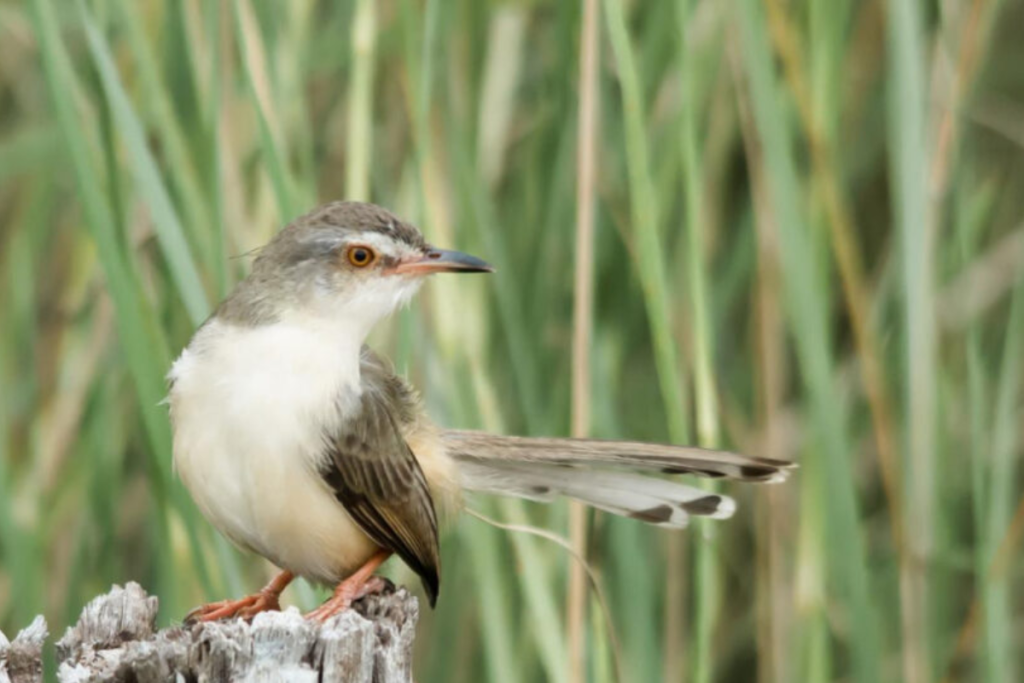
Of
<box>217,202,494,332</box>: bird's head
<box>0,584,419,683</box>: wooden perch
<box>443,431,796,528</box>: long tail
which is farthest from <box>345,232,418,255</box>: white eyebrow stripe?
<box>0,584,419,683</box>: wooden perch

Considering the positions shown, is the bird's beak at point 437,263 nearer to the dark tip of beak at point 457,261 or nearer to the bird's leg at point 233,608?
the dark tip of beak at point 457,261

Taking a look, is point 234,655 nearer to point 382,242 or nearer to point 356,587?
point 356,587

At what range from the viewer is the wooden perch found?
2.16 metres

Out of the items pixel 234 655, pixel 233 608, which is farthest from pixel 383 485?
pixel 234 655

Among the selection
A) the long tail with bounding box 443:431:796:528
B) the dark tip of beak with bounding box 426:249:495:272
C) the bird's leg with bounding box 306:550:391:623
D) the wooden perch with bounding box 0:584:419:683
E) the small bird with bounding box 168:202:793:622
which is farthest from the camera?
the long tail with bounding box 443:431:796:528

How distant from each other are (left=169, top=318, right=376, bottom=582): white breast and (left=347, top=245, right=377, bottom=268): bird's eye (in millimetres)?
144

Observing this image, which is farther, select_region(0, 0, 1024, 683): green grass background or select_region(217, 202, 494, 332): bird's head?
select_region(0, 0, 1024, 683): green grass background

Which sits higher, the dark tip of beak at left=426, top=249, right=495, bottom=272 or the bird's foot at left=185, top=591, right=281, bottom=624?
the dark tip of beak at left=426, top=249, right=495, bottom=272

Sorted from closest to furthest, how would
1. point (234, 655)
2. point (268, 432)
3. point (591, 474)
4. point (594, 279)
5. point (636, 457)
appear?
1. point (234, 655)
2. point (268, 432)
3. point (636, 457)
4. point (591, 474)
5. point (594, 279)

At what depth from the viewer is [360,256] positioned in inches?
126

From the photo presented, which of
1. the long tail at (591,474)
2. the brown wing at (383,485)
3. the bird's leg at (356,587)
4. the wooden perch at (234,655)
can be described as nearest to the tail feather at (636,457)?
the long tail at (591,474)

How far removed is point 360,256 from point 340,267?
49 millimetres

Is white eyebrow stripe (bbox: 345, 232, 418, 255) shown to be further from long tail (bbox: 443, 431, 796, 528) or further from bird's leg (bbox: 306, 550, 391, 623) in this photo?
bird's leg (bbox: 306, 550, 391, 623)

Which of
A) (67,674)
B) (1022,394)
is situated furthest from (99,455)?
(1022,394)
